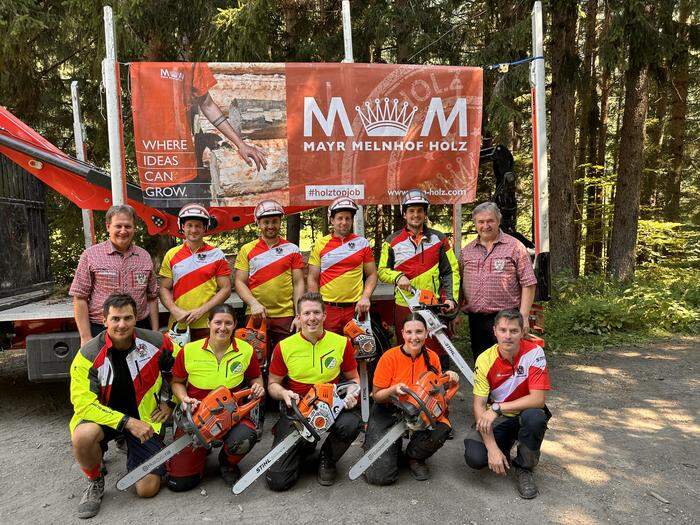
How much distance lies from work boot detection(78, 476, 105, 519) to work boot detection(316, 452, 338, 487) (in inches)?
52.7

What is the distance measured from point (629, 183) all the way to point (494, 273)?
7310mm

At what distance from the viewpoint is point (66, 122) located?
9625mm

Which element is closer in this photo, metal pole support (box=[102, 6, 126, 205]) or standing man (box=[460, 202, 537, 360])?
standing man (box=[460, 202, 537, 360])

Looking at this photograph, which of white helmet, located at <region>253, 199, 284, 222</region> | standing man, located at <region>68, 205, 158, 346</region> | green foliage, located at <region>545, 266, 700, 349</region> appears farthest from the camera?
green foliage, located at <region>545, 266, 700, 349</region>

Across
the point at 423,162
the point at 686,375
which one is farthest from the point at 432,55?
the point at 686,375

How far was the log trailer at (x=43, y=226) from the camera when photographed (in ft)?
13.4

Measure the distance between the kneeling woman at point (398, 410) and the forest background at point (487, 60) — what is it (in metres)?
3.35

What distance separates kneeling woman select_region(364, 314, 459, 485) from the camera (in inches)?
122

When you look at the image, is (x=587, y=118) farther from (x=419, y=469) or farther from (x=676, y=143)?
(x=419, y=469)

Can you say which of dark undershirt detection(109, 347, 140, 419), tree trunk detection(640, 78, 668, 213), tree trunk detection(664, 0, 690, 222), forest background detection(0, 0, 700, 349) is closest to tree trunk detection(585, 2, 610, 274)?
tree trunk detection(640, 78, 668, 213)

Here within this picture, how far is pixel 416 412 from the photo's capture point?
2.98 m

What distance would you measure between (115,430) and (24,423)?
2004 mm

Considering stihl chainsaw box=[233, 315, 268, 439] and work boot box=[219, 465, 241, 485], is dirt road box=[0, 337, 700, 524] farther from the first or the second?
stihl chainsaw box=[233, 315, 268, 439]

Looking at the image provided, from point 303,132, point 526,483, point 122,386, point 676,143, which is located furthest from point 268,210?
point 676,143
